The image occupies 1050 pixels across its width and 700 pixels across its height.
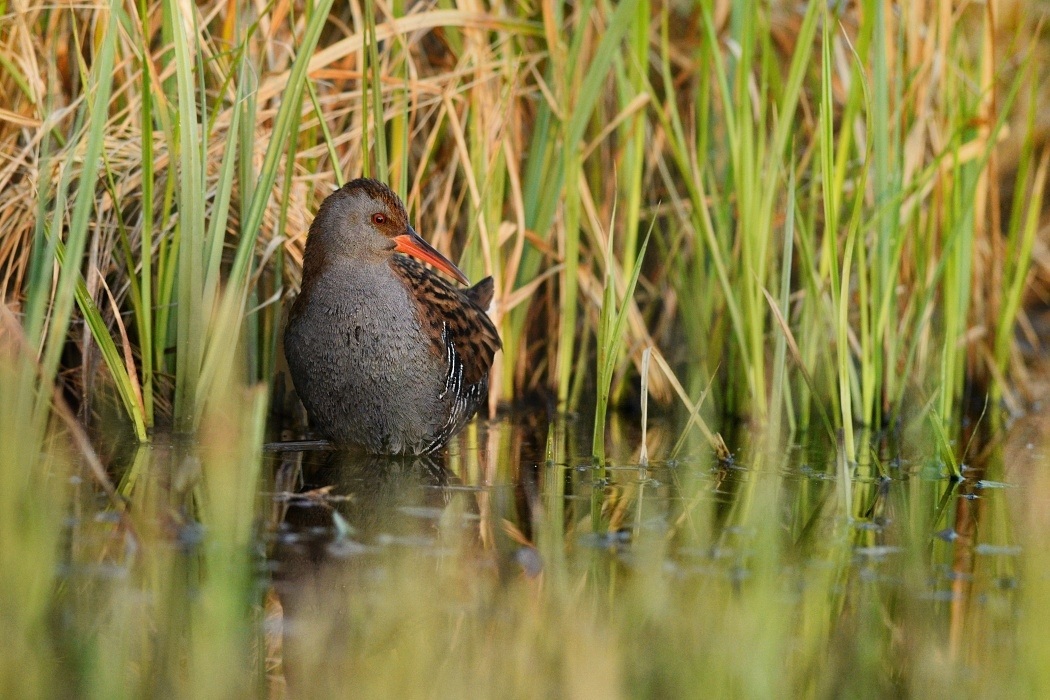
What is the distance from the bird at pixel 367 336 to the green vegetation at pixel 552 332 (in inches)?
8.0

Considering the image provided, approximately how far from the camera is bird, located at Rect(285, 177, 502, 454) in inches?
141

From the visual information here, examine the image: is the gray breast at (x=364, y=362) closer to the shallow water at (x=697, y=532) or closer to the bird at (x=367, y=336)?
the bird at (x=367, y=336)

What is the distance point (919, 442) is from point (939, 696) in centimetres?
218

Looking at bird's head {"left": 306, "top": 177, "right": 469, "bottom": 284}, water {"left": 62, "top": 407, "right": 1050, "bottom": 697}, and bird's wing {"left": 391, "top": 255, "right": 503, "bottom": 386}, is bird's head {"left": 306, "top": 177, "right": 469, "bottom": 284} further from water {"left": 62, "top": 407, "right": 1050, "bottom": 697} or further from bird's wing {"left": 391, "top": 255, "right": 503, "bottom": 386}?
water {"left": 62, "top": 407, "right": 1050, "bottom": 697}

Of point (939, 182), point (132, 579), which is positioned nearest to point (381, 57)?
point (939, 182)

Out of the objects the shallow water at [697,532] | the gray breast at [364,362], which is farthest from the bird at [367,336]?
the shallow water at [697,532]

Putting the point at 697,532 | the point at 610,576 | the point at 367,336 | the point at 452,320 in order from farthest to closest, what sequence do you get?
the point at 452,320 < the point at 367,336 < the point at 697,532 < the point at 610,576

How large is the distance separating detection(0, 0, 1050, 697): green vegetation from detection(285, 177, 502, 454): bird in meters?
0.20

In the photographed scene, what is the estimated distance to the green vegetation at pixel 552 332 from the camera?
7.39 ft

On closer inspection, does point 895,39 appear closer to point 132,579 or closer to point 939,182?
point 939,182

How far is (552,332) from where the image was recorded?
479cm

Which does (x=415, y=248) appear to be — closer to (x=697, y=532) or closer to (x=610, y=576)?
(x=697, y=532)

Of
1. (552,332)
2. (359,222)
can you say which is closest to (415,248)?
(359,222)

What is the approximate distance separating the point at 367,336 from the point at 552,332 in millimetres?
1318
